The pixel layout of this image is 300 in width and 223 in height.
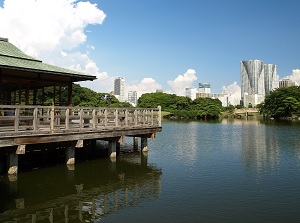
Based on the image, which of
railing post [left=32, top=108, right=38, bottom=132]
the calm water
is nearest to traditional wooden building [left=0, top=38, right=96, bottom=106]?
railing post [left=32, top=108, right=38, bottom=132]

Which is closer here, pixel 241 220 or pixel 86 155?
pixel 241 220

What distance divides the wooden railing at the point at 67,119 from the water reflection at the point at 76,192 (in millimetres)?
2417

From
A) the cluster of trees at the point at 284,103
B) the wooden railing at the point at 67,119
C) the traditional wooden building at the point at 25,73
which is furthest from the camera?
the cluster of trees at the point at 284,103

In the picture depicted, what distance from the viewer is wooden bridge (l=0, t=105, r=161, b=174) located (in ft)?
46.1

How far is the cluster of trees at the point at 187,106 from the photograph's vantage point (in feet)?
344

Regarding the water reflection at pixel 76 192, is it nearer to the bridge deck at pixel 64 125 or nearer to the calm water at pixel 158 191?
the calm water at pixel 158 191

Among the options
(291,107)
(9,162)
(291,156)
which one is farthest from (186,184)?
(291,107)

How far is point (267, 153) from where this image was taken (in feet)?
78.7

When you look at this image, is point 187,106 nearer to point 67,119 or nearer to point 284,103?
point 284,103

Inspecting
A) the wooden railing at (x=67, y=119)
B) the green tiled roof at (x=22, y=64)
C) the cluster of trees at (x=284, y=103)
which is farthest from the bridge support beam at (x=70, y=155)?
the cluster of trees at (x=284, y=103)

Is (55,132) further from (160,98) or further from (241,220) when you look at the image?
(160,98)

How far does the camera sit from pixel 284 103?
88562mm

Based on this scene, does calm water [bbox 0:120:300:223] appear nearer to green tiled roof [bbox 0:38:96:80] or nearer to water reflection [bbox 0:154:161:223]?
water reflection [bbox 0:154:161:223]

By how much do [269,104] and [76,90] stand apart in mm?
62479
